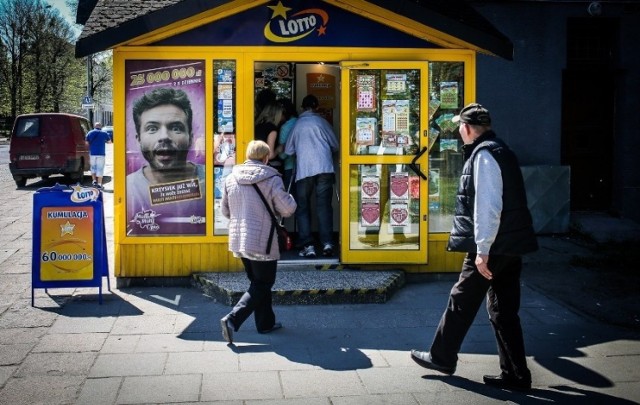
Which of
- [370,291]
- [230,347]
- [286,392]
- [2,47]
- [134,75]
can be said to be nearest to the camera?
[286,392]

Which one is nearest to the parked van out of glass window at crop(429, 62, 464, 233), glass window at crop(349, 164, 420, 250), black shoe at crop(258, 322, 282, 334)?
glass window at crop(349, 164, 420, 250)

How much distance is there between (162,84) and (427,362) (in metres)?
4.53

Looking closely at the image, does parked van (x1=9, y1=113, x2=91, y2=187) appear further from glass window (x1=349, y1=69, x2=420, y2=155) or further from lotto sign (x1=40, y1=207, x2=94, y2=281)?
glass window (x1=349, y1=69, x2=420, y2=155)

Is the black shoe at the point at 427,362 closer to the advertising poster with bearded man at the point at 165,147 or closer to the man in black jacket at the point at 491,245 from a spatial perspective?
the man in black jacket at the point at 491,245

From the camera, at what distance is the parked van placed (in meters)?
20.3

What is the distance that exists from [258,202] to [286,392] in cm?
178

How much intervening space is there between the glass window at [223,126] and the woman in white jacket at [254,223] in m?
2.01

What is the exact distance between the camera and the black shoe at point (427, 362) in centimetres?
541

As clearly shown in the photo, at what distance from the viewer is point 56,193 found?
7.54 meters

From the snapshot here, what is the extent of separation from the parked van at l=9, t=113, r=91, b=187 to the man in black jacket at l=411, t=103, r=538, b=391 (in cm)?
1762

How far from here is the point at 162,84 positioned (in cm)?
809

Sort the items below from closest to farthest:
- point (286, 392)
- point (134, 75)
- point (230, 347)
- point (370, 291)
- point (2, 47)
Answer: point (286, 392)
point (230, 347)
point (370, 291)
point (134, 75)
point (2, 47)

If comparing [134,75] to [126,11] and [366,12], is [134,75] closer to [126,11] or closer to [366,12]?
[126,11]

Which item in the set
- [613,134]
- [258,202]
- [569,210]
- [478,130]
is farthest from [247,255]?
[613,134]
